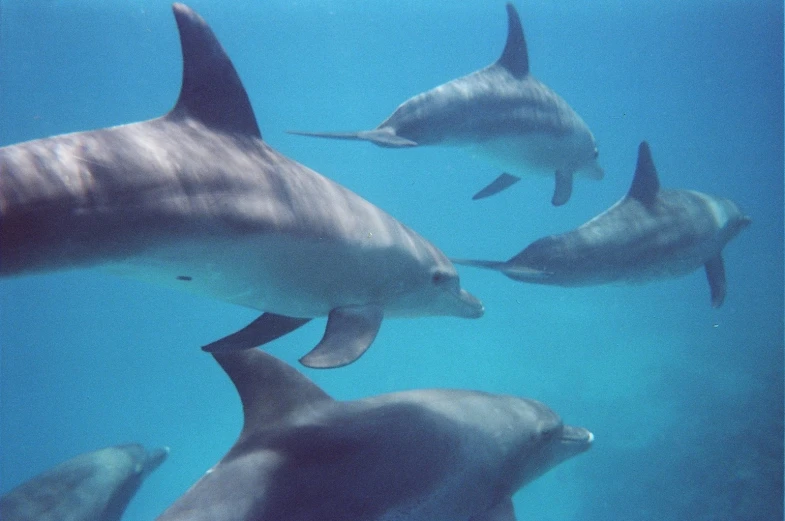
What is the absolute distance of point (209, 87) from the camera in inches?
160

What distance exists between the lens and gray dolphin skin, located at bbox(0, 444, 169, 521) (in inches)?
327

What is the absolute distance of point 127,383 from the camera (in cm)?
3756

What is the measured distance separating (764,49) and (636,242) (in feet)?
197

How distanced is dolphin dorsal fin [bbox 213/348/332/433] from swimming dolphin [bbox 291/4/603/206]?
9.71 ft

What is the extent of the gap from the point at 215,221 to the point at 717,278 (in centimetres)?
961

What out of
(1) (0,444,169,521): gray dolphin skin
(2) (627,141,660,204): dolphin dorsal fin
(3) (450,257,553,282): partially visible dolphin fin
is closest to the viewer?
(3) (450,257,553,282): partially visible dolphin fin

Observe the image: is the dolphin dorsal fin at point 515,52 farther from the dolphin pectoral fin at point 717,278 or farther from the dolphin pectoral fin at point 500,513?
the dolphin pectoral fin at point 500,513

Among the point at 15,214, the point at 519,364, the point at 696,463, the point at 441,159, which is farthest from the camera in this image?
the point at 441,159

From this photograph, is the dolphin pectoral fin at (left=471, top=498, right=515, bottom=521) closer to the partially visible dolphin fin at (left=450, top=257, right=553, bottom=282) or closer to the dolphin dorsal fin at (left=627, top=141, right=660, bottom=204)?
the partially visible dolphin fin at (left=450, top=257, right=553, bottom=282)

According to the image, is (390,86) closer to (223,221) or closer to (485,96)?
(485,96)

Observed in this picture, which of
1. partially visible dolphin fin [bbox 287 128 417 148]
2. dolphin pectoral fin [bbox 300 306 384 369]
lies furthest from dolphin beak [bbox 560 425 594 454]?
partially visible dolphin fin [bbox 287 128 417 148]

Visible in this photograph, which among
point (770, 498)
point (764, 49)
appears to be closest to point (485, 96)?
point (770, 498)

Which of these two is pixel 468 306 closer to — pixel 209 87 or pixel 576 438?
pixel 576 438

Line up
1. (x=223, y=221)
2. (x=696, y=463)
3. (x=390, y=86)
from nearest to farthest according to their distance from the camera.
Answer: (x=223, y=221) → (x=696, y=463) → (x=390, y=86)
